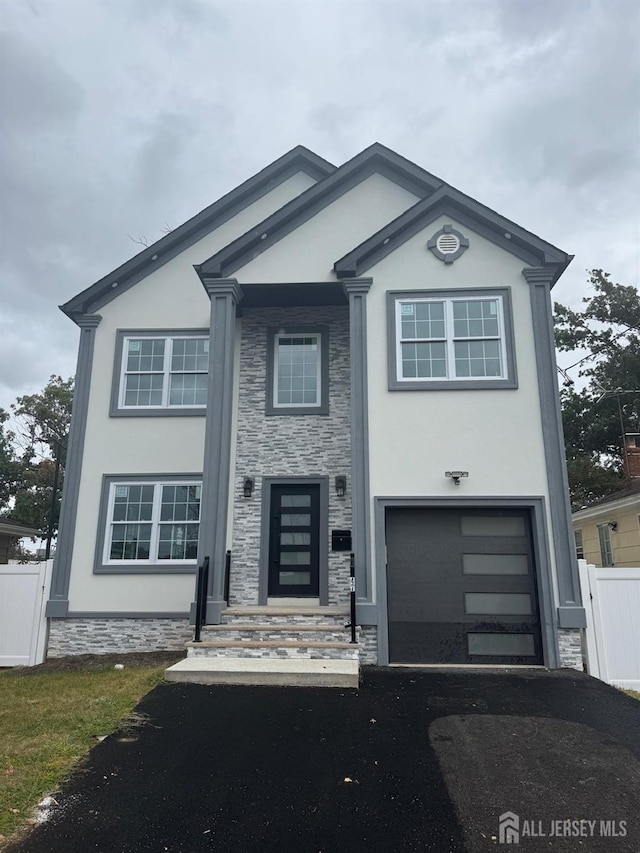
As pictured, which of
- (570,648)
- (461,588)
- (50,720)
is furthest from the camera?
(461,588)

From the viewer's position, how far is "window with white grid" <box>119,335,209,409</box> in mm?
10352

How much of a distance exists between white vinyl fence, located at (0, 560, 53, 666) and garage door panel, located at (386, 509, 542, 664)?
5654 mm

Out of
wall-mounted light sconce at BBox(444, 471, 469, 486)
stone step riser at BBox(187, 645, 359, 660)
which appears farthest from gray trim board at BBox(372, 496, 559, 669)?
stone step riser at BBox(187, 645, 359, 660)

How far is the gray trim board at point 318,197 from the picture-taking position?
9391 millimetres

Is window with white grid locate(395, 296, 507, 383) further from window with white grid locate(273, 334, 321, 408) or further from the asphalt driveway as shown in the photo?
the asphalt driveway

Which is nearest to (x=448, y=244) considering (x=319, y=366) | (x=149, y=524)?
(x=319, y=366)

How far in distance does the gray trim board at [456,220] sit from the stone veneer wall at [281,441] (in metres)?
1.83

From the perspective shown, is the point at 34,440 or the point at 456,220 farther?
the point at 34,440

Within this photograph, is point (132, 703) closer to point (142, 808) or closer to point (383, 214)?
point (142, 808)

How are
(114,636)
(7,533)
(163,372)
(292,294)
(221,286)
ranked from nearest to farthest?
(114,636) → (221,286) → (292,294) → (163,372) → (7,533)

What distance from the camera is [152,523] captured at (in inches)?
383

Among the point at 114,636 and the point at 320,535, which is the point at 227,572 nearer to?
the point at 320,535

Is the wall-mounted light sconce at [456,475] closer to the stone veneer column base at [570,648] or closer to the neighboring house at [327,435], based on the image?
the neighboring house at [327,435]

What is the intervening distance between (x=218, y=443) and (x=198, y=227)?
498 centimetres
